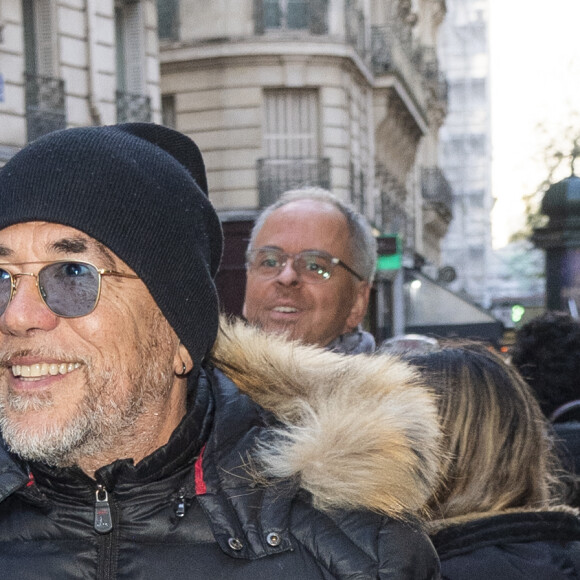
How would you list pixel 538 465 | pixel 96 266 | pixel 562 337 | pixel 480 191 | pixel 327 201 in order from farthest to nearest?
pixel 480 191
pixel 562 337
pixel 327 201
pixel 538 465
pixel 96 266

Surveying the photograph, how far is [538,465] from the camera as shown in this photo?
10.1 feet

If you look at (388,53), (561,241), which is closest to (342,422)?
(561,241)

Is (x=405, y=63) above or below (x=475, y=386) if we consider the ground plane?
above

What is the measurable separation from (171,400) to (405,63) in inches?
1059

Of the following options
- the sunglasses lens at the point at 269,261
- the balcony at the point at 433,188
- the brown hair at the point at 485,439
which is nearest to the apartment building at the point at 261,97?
the balcony at the point at 433,188

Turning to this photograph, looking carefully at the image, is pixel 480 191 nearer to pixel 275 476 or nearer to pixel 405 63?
pixel 405 63

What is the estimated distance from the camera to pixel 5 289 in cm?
244

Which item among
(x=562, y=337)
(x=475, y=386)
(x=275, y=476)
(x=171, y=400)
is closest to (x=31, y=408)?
(x=171, y=400)

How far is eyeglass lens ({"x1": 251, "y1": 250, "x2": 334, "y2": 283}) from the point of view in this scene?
4414 mm

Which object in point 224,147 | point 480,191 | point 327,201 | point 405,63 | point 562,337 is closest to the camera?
point 327,201

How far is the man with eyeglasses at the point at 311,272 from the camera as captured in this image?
4.35 m

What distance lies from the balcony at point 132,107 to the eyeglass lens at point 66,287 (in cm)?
1393

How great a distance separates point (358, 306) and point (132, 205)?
2.24 metres

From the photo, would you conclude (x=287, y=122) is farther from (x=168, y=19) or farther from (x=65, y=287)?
(x=65, y=287)
